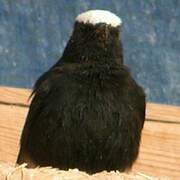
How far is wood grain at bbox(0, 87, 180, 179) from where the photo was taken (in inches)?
90.3

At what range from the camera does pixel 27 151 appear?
7.36ft

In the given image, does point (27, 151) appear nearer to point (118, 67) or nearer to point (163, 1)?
point (118, 67)

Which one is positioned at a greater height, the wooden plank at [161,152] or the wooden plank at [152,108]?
the wooden plank at [152,108]

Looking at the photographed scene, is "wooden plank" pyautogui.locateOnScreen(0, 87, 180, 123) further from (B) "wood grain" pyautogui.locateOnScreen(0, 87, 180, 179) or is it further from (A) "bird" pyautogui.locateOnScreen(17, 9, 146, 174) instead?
(A) "bird" pyautogui.locateOnScreen(17, 9, 146, 174)

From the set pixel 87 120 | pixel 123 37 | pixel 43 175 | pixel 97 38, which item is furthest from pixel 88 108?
pixel 43 175

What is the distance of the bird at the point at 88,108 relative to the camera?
2.13m

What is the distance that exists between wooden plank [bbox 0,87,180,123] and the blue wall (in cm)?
5

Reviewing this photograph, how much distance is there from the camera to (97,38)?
2230 millimetres

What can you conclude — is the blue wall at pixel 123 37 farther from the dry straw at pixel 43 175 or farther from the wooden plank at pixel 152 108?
the dry straw at pixel 43 175

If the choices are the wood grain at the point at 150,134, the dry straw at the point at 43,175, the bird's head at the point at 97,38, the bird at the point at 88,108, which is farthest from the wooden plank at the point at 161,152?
the dry straw at the point at 43,175

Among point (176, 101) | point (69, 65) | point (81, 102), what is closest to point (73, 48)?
point (69, 65)

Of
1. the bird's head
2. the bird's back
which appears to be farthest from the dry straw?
the bird's head

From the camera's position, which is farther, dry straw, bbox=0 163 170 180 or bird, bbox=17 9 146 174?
bird, bbox=17 9 146 174

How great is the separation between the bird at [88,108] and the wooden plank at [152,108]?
0.11 m
